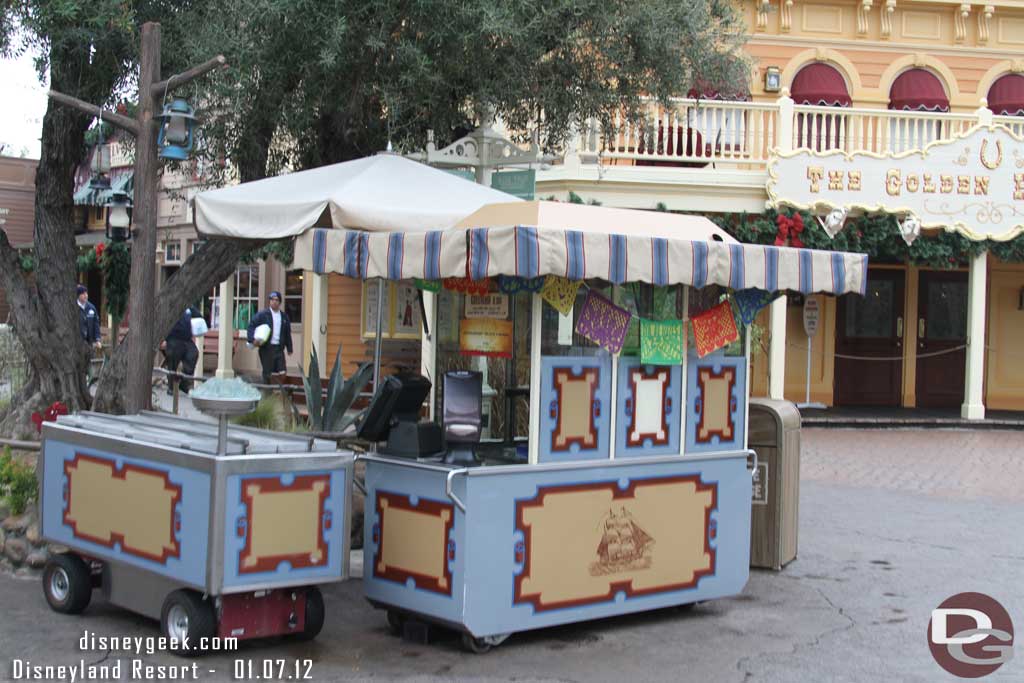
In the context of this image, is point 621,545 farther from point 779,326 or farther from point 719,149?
point 719,149

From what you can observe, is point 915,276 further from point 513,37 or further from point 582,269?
point 582,269

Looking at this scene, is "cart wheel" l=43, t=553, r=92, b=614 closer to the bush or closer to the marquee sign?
the bush

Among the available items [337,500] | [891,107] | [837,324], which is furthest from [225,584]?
[891,107]

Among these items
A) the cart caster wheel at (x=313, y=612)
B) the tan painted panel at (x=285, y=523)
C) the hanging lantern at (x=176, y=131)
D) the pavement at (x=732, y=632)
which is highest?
the hanging lantern at (x=176, y=131)

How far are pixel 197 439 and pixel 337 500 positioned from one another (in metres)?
0.82

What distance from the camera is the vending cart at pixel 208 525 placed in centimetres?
561

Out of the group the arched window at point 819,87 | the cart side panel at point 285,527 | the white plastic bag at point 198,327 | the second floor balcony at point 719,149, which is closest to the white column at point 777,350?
the second floor balcony at point 719,149

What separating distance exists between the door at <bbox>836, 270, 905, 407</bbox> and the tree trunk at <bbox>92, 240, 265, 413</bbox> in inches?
522

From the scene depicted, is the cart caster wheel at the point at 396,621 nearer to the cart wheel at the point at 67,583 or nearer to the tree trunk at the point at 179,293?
the cart wheel at the point at 67,583

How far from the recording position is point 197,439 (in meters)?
6.14

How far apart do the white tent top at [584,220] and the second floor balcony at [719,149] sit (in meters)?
9.35

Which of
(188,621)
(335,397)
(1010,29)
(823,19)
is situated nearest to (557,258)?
(188,621)

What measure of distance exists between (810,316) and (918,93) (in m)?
4.51

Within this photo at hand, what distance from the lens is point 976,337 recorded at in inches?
719
